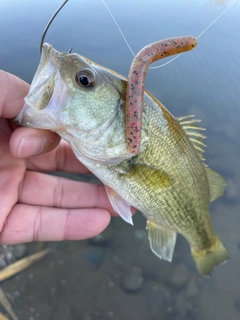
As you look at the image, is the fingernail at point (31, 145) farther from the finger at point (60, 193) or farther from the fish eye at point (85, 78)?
the finger at point (60, 193)

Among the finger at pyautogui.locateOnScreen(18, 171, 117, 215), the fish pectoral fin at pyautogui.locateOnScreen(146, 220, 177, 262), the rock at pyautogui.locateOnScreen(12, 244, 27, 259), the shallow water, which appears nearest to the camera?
the finger at pyautogui.locateOnScreen(18, 171, 117, 215)

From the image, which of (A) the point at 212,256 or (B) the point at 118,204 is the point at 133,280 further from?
(B) the point at 118,204

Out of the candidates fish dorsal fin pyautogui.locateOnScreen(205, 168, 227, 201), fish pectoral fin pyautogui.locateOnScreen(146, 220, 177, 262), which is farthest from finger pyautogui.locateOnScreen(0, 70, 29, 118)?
fish dorsal fin pyautogui.locateOnScreen(205, 168, 227, 201)

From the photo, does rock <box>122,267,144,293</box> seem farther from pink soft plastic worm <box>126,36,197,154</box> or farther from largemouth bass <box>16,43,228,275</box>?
pink soft plastic worm <box>126,36,197,154</box>

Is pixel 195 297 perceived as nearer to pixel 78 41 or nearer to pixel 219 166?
pixel 219 166

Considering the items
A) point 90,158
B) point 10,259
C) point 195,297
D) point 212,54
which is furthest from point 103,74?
point 212,54

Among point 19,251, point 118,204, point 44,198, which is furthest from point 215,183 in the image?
point 19,251
